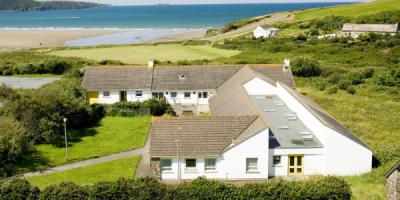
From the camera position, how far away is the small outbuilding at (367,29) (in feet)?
354

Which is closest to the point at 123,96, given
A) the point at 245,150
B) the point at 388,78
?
the point at 245,150

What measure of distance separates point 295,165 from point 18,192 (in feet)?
52.9

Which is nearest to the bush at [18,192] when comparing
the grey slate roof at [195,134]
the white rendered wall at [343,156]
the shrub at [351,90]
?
the grey slate roof at [195,134]

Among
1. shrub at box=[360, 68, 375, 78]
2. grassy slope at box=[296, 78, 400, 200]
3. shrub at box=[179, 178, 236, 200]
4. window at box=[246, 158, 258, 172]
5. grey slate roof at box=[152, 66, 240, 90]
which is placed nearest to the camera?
shrub at box=[179, 178, 236, 200]

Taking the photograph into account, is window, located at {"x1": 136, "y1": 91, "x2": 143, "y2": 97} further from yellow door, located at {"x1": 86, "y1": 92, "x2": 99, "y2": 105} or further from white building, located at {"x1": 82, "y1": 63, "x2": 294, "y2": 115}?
yellow door, located at {"x1": 86, "y1": 92, "x2": 99, "y2": 105}

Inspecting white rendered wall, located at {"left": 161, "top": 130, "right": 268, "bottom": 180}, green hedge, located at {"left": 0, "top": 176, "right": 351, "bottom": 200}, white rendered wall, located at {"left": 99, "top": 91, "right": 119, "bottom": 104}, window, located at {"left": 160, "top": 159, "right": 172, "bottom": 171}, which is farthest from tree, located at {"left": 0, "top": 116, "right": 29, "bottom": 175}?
white rendered wall, located at {"left": 99, "top": 91, "right": 119, "bottom": 104}

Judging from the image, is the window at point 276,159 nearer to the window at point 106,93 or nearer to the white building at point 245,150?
the white building at point 245,150

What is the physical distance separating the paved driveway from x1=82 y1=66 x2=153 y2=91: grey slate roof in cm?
1300

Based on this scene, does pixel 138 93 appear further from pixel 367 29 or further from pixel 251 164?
pixel 367 29

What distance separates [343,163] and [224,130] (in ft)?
24.8

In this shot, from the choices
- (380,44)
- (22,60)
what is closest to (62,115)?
(22,60)

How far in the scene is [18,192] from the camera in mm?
22094

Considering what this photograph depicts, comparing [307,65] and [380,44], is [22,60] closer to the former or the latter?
[307,65]

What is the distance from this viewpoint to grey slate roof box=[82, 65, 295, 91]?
48.5 m
